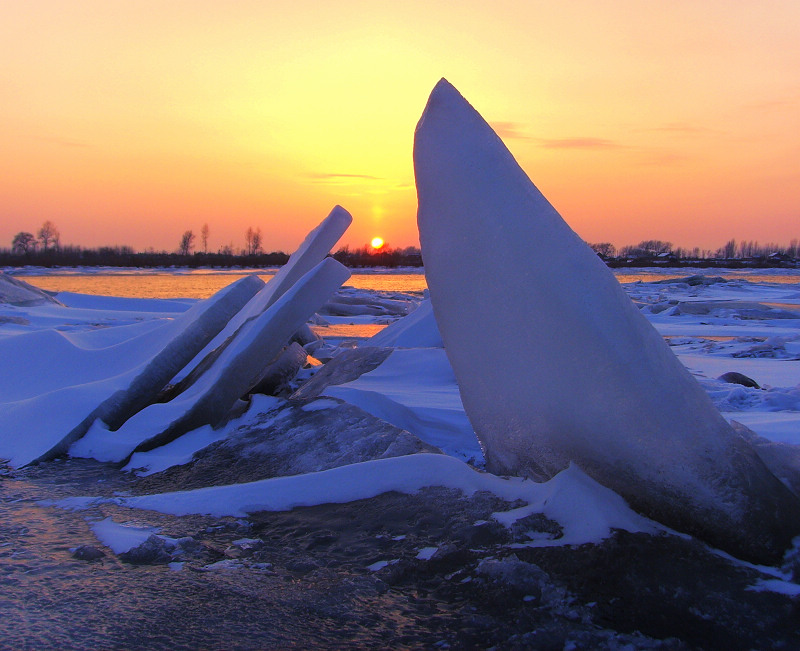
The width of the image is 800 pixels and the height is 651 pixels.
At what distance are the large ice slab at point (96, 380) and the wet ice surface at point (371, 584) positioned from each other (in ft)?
3.49

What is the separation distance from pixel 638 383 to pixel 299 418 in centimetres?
222

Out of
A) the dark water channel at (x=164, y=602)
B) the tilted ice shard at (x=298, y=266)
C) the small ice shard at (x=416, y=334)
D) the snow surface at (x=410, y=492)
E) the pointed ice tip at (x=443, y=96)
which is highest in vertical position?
the pointed ice tip at (x=443, y=96)

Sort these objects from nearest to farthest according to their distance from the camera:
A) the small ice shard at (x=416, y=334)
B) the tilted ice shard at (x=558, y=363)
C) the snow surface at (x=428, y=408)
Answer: the tilted ice shard at (x=558, y=363)
the snow surface at (x=428, y=408)
the small ice shard at (x=416, y=334)

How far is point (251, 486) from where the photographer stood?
10.0 feet

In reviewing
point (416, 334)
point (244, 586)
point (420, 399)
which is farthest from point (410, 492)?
point (416, 334)

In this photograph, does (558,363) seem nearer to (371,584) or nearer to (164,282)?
(371,584)

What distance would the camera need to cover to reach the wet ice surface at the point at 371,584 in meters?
1.94

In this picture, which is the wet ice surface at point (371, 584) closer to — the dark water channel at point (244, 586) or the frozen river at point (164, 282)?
the dark water channel at point (244, 586)

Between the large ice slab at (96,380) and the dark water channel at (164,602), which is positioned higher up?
the large ice slab at (96,380)

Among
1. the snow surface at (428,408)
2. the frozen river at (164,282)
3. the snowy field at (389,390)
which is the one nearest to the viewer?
the snow surface at (428,408)

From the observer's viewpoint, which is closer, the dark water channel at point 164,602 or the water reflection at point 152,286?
the dark water channel at point 164,602

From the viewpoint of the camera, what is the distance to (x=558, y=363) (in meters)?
2.52

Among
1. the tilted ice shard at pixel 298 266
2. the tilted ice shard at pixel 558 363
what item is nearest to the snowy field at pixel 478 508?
the tilted ice shard at pixel 558 363

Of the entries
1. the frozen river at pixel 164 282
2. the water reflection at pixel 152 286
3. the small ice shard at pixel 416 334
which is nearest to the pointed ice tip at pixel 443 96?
the small ice shard at pixel 416 334
